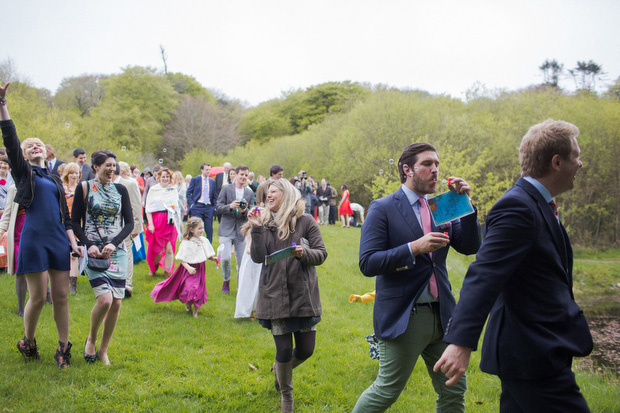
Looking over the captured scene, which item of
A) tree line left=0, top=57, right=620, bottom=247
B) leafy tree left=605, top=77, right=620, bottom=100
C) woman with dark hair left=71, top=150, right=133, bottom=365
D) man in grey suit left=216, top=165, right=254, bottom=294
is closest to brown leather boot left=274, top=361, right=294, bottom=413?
woman with dark hair left=71, top=150, right=133, bottom=365

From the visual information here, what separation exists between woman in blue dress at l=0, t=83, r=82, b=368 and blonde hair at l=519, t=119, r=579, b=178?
4481mm

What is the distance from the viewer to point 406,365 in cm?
305

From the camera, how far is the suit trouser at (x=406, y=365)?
9.96ft

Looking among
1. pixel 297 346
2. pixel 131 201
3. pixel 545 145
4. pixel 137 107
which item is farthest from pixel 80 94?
pixel 545 145

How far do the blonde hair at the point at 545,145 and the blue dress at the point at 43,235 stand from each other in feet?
15.0

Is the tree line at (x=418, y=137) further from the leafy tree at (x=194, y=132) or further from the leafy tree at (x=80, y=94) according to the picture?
the leafy tree at (x=194, y=132)

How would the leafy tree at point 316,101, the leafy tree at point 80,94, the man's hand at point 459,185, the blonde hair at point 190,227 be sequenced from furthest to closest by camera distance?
the leafy tree at point 316,101, the leafy tree at point 80,94, the blonde hair at point 190,227, the man's hand at point 459,185

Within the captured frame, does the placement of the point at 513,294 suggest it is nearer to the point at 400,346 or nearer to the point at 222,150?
the point at 400,346

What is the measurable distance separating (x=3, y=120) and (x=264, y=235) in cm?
270

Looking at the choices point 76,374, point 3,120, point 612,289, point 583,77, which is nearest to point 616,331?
point 612,289

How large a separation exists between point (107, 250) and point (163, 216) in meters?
4.56

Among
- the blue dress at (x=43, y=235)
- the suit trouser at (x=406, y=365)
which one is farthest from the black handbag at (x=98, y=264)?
the suit trouser at (x=406, y=365)

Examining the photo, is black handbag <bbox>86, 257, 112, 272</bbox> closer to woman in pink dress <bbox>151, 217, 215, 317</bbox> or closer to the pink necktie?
woman in pink dress <bbox>151, 217, 215, 317</bbox>

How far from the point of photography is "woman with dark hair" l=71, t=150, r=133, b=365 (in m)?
4.76
